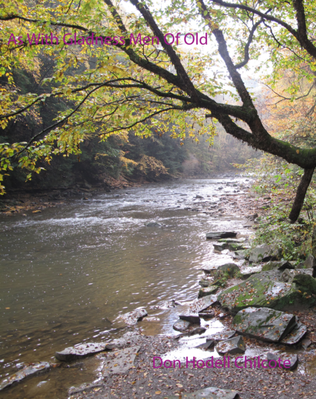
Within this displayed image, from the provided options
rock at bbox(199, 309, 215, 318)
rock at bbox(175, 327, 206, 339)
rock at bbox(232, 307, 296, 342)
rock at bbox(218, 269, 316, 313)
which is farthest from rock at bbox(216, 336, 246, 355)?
rock at bbox(199, 309, 215, 318)

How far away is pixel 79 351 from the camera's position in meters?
4.29

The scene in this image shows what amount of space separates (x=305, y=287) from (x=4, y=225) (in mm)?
13866

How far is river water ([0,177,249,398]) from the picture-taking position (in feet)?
15.9

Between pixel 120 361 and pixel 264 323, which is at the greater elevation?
pixel 264 323

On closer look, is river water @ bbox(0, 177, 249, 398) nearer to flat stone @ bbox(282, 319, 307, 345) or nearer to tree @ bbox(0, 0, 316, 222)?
flat stone @ bbox(282, 319, 307, 345)

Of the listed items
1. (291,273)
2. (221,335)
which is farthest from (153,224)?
(221,335)

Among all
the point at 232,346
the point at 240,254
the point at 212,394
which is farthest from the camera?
the point at 240,254

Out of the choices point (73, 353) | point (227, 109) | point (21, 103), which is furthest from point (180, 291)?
point (21, 103)

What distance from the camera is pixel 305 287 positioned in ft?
15.0

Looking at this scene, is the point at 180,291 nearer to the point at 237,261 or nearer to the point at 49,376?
the point at 237,261

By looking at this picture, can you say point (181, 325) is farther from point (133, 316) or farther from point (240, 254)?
point (240, 254)

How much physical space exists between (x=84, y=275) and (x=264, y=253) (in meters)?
4.98

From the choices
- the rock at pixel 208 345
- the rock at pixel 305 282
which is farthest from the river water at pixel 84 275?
the rock at pixel 305 282

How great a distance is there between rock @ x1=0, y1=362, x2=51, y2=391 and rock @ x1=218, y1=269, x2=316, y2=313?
10.6 feet
